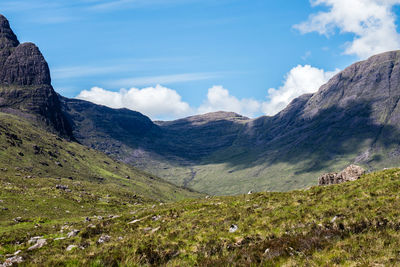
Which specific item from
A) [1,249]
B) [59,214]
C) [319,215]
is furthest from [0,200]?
[319,215]

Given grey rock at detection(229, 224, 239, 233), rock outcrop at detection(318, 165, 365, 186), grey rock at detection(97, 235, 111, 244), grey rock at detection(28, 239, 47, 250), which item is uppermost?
rock outcrop at detection(318, 165, 365, 186)

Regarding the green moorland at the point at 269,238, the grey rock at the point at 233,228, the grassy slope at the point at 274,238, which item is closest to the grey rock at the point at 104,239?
the green moorland at the point at 269,238

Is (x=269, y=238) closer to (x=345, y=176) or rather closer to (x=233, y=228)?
(x=233, y=228)

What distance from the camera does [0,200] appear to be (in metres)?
58.8

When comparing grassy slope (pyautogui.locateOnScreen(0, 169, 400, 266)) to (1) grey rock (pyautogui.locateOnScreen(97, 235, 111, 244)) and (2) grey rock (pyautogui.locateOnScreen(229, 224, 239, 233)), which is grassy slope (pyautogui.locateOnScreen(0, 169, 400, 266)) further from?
(1) grey rock (pyautogui.locateOnScreen(97, 235, 111, 244))

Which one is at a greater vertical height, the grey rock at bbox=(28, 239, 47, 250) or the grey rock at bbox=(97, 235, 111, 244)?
the grey rock at bbox=(97, 235, 111, 244)

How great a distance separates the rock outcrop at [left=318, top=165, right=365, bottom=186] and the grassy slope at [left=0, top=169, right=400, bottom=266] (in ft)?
42.2

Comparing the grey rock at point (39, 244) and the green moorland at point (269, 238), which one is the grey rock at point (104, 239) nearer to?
the green moorland at point (269, 238)

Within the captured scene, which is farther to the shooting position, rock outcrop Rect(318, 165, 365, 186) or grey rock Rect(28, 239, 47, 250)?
rock outcrop Rect(318, 165, 365, 186)

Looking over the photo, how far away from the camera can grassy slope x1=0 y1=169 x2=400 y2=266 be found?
13117mm

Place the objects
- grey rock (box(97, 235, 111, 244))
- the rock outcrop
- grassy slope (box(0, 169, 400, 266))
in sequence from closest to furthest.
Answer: grassy slope (box(0, 169, 400, 266))
grey rock (box(97, 235, 111, 244))
the rock outcrop

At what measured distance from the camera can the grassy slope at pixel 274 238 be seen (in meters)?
13.1

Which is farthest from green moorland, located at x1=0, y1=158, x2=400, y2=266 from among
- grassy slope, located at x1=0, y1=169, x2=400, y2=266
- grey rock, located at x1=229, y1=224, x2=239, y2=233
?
grey rock, located at x1=229, y1=224, x2=239, y2=233

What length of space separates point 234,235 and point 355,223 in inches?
284
